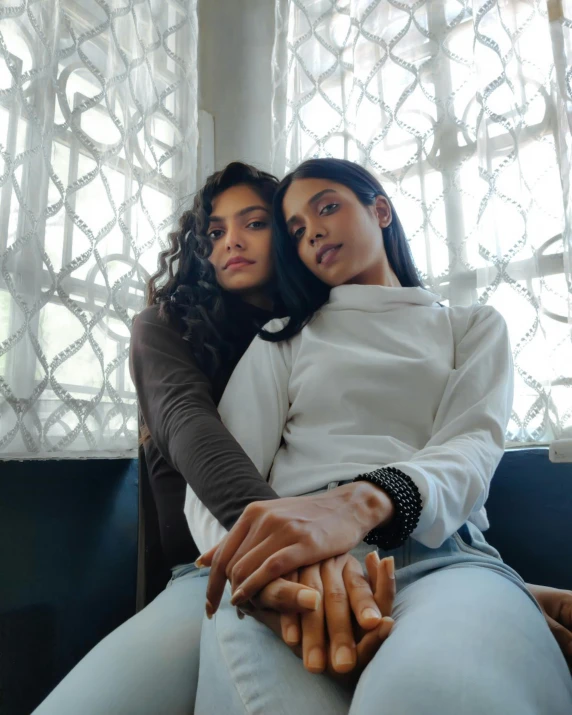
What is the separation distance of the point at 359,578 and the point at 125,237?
3.01 feet

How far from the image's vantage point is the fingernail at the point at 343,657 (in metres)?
0.47

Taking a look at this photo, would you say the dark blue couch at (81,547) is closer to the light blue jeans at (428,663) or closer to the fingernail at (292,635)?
the light blue jeans at (428,663)

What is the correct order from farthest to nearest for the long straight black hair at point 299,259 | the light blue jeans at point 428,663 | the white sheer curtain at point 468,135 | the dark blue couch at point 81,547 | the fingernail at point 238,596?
1. the white sheer curtain at point 468,135
2. the long straight black hair at point 299,259
3. the dark blue couch at point 81,547
4. the fingernail at point 238,596
5. the light blue jeans at point 428,663

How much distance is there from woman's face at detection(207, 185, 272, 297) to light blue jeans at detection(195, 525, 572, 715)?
0.57 m

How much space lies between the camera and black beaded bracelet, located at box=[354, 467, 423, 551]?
1.97 ft

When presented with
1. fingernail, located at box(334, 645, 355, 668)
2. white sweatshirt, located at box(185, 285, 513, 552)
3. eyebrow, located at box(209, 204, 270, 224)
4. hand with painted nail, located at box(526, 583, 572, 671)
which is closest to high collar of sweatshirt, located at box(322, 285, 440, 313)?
white sweatshirt, located at box(185, 285, 513, 552)

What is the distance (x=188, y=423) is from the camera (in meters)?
0.77

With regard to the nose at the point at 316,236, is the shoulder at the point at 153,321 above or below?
below

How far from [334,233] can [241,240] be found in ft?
0.58

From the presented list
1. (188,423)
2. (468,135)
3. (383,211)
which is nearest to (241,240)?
(383,211)

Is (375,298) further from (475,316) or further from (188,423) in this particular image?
(188,423)

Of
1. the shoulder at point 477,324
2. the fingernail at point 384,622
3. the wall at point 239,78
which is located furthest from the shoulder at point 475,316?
the wall at point 239,78

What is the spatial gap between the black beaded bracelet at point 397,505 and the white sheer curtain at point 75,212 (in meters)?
0.63

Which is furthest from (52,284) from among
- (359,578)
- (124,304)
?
(359,578)
